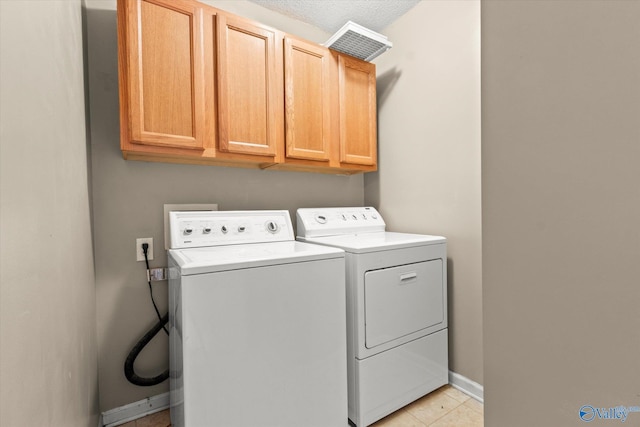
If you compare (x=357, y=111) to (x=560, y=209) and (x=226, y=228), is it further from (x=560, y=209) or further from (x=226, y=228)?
(x=560, y=209)

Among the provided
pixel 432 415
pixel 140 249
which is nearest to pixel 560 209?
pixel 432 415

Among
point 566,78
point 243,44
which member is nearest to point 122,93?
point 243,44

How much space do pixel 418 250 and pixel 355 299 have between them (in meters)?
0.50

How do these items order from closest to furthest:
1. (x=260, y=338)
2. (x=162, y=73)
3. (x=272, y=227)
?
(x=260, y=338) < (x=162, y=73) < (x=272, y=227)

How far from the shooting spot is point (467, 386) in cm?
176

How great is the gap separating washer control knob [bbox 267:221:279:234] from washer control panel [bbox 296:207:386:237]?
0.66 feet

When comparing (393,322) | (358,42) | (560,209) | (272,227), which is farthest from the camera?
(358,42)

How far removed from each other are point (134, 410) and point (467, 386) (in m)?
1.90

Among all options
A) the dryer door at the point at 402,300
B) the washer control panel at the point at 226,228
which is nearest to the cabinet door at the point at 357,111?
the washer control panel at the point at 226,228

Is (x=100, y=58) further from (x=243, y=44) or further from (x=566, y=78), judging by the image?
(x=566, y=78)

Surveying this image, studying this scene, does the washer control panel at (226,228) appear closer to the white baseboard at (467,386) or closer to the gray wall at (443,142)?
the gray wall at (443,142)

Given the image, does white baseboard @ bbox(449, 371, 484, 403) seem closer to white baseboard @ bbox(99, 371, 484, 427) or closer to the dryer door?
white baseboard @ bbox(99, 371, 484, 427)

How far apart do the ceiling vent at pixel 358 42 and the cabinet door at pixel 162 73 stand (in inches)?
32.8

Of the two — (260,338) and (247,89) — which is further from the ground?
(247,89)
